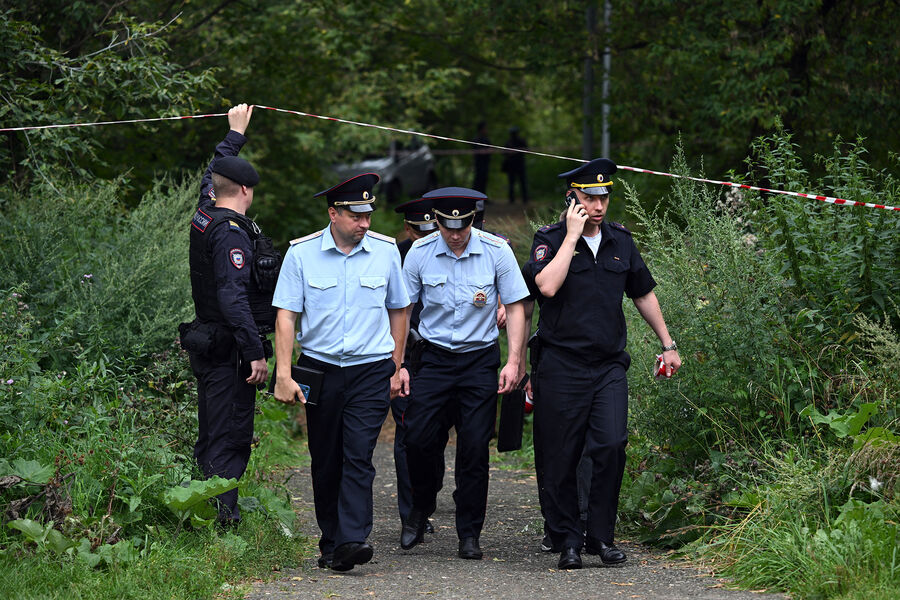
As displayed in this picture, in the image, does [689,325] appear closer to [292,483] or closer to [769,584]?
[769,584]

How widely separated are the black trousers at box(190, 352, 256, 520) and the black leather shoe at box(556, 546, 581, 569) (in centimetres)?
178

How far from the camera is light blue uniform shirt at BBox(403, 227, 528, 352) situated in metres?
6.32

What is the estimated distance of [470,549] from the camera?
6379 millimetres

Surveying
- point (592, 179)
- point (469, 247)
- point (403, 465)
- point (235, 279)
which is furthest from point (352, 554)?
point (592, 179)

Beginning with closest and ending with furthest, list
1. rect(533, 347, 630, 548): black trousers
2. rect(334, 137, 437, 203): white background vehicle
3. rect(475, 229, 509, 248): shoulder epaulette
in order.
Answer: rect(533, 347, 630, 548): black trousers → rect(475, 229, 509, 248): shoulder epaulette → rect(334, 137, 437, 203): white background vehicle

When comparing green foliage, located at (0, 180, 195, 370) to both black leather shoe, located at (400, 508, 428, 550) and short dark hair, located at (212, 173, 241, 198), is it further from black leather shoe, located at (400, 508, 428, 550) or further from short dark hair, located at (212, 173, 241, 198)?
black leather shoe, located at (400, 508, 428, 550)

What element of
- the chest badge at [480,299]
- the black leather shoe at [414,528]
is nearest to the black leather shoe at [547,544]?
the black leather shoe at [414,528]

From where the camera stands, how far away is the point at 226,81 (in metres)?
14.4

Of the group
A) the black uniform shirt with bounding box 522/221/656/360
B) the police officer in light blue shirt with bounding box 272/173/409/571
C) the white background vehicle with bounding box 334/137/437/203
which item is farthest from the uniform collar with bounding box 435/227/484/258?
the white background vehicle with bounding box 334/137/437/203

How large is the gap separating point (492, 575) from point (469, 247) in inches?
70.6

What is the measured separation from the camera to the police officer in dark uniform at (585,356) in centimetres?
604

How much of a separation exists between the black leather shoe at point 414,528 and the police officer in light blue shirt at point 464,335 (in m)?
0.38

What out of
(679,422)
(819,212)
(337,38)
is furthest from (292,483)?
(337,38)

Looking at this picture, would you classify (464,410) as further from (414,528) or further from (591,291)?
(591,291)
